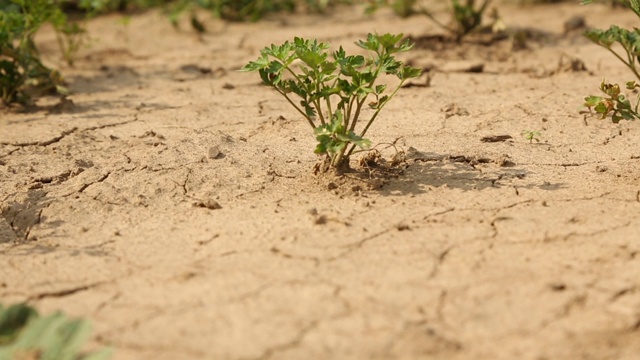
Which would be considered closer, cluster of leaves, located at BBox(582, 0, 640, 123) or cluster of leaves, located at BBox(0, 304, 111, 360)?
cluster of leaves, located at BBox(0, 304, 111, 360)

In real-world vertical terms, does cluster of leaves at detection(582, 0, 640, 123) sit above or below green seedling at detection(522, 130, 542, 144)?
above

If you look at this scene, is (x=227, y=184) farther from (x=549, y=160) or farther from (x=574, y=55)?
(x=574, y=55)

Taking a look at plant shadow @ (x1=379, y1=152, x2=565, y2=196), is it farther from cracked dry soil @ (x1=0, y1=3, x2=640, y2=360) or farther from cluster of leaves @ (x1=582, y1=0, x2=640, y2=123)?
cluster of leaves @ (x1=582, y1=0, x2=640, y2=123)

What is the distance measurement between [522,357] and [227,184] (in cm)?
161

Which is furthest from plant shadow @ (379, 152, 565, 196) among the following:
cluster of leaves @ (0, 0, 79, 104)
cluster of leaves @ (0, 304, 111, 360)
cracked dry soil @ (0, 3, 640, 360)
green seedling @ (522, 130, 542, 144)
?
cluster of leaves @ (0, 0, 79, 104)

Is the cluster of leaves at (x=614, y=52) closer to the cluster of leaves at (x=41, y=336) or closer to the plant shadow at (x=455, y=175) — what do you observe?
the plant shadow at (x=455, y=175)

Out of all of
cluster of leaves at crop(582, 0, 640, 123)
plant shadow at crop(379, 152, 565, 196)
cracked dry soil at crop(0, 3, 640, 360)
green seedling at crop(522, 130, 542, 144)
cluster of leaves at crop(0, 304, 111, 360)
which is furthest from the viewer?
green seedling at crop(522, 130, 542, 144)

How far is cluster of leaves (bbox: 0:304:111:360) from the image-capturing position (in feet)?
7.80

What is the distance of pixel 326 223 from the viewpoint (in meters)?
3.25

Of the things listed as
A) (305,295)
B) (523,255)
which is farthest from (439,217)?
(305,295)

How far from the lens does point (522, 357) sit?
97.2 inches

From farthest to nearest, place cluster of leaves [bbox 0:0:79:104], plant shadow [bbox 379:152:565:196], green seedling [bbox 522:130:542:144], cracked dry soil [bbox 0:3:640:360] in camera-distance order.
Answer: cluster of leaves [bbox 0:0:79:104], green seedling [bbox 522:130:542:144], plant shadow [bbox 379:152:565:196], cracked dry soil [bbox 0:3:640:360]

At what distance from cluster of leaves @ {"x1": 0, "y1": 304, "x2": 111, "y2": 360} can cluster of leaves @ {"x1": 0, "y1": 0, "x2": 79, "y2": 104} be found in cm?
250

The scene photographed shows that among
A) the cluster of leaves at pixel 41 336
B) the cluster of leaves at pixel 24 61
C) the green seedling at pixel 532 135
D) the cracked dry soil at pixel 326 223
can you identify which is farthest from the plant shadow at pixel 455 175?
the cluster of leaves at pixel 24 61
